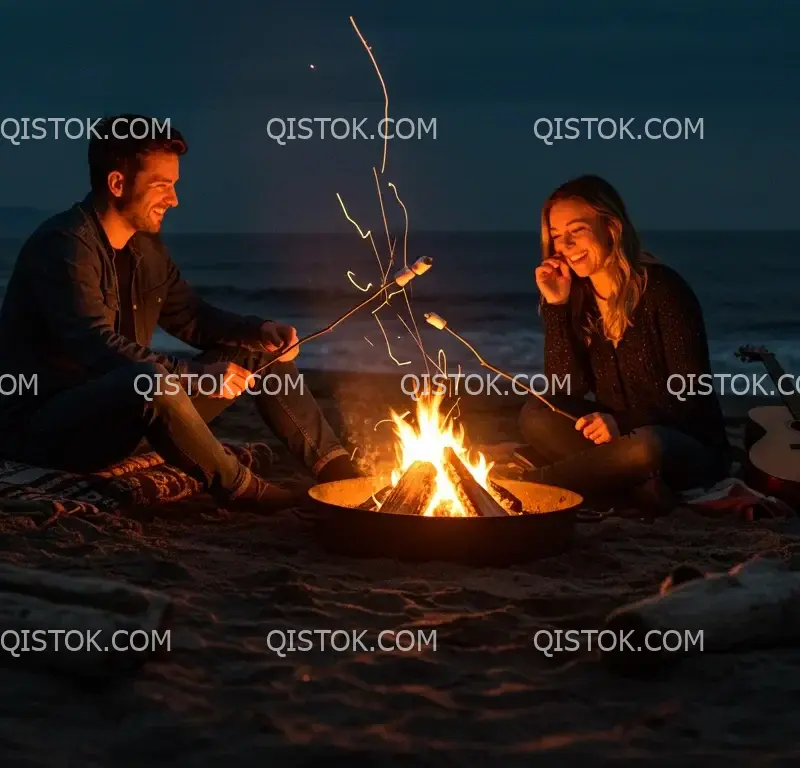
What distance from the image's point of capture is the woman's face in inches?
184

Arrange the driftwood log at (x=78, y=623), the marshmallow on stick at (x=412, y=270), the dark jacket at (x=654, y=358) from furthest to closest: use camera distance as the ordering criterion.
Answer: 1. the dark jacket at (x=654, y=358)
2. the marshmallow on stick at (x=412, y=270)
3. the driftwood log at (x=78, y=623)

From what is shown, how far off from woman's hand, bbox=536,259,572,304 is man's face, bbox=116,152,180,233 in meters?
1.58

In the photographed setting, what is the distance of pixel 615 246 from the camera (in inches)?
186

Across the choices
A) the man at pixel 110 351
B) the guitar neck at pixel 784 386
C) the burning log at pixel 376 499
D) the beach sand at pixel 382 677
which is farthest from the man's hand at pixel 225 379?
the guitar neck at pixel 784 386

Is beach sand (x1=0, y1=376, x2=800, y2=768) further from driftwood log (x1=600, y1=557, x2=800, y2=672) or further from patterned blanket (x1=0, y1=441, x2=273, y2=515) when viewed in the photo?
patterned blanket (x1=0, y1=441, x2=273, y2=515)

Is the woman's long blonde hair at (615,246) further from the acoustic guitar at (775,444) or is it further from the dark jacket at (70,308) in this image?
the dark jacket at (70,308)

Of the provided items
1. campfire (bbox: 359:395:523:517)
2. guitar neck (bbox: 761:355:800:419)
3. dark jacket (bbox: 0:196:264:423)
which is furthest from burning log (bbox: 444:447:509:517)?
guitar neck (bbox: 761:355:800:419)

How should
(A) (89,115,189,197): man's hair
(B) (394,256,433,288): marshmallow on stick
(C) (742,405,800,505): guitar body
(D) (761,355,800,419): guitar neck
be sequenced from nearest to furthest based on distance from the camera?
(B) (394,256,433,288): marshmallow on stick < (A) (89,115,189,197): man's hair < (C) (742,405,800,505): guitar body < (D) (761,355,800,419): guitar neck

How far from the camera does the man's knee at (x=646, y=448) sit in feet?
15.3

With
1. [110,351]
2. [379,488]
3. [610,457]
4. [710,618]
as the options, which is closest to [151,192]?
[110,351]

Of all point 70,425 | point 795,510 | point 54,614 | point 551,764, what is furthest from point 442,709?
point 795,510

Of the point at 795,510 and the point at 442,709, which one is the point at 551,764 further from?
the point at 795,510

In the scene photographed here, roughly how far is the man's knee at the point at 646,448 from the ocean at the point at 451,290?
4.16 ft

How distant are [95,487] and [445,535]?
1578 mm
